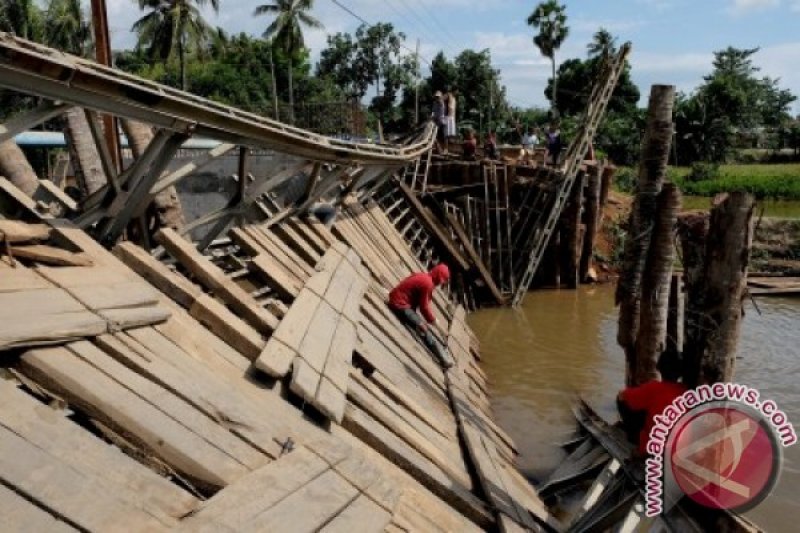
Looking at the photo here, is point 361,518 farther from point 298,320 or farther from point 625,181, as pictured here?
point 625,181

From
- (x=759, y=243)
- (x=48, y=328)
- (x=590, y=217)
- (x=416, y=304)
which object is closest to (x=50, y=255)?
(x=48, y=328)

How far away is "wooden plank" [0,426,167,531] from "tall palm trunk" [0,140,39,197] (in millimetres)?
4224

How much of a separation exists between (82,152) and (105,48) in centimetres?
227

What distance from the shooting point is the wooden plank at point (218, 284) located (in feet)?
17.1

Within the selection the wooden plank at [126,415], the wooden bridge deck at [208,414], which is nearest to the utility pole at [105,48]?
the wooden bridge deck at [208,414]

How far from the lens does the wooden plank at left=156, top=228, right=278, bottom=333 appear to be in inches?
205

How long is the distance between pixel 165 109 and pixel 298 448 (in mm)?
2506

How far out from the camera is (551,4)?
55.6m

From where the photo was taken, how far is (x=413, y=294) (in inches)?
356

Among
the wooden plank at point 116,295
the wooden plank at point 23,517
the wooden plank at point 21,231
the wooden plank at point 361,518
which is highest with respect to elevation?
the wooden plank at point 21,231

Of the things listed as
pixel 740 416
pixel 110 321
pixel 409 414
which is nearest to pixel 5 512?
pixel 110 321

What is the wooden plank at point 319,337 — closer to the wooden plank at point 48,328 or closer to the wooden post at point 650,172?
the wooden plank at point 48,328

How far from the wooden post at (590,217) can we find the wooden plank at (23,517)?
1770 cm

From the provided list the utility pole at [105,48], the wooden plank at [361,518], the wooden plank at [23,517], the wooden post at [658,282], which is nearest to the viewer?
the wooden plank at [23,517]
